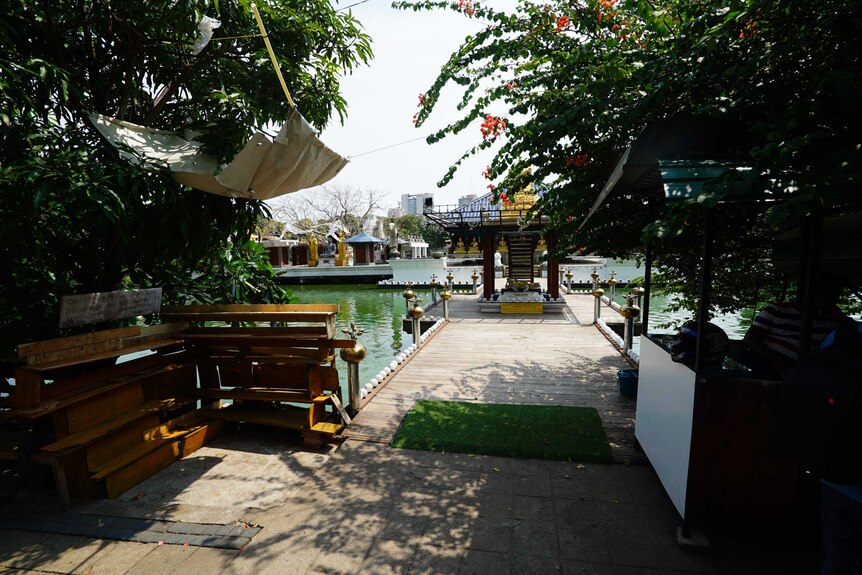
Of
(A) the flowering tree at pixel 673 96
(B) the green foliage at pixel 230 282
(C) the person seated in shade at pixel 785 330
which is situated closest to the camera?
(A) the flowering tree at pixel 673 96

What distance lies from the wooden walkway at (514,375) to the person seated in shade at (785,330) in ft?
5.06

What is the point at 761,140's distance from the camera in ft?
9.14

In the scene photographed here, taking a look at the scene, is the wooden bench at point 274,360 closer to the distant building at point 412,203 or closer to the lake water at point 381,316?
the lake water at point 381,316

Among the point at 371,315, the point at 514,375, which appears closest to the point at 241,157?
the point at 514,375

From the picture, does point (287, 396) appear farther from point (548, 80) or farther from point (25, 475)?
point (548, 80)

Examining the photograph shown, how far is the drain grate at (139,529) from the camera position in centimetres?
288

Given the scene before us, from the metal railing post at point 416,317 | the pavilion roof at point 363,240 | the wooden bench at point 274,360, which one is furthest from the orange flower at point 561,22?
the pavilion roof at point 363,240

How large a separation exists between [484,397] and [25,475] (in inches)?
194

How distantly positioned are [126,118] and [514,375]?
6.18 meters

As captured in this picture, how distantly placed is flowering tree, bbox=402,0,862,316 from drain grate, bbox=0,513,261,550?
340 centimetres

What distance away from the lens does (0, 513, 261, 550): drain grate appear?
2883 mm

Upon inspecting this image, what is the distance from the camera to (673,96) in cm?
341

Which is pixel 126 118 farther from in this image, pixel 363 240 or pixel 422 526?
pixel 363 240

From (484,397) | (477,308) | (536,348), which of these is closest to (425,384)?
(484,397)
